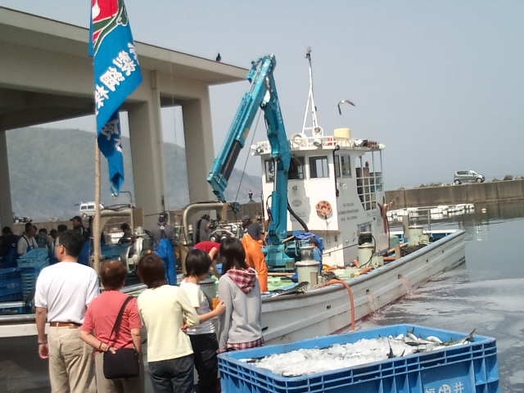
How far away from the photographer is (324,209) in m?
11.6

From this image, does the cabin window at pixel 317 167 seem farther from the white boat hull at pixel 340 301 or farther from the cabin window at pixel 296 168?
the white boat hull at pixel 340 301

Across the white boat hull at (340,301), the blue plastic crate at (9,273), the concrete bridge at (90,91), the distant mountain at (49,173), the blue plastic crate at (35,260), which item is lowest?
the white boat hull at (340,301)

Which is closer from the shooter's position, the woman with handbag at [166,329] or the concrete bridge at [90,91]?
the woman with handbag at [166,329]

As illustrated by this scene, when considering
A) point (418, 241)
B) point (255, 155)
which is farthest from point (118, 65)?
point (418, 241)

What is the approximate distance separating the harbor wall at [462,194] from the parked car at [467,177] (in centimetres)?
300

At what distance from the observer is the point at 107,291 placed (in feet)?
13.6

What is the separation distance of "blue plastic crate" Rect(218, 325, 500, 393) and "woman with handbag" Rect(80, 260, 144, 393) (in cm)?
61

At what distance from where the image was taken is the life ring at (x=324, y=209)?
11.6m

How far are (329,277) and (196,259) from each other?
557cm

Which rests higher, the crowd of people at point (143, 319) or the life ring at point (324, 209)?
the life ring at point (324, 209)

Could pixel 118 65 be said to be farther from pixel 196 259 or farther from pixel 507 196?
pixel 507 196

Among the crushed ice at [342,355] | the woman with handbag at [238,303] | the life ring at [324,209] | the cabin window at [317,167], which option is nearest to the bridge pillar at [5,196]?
the cabin window at [317,167]

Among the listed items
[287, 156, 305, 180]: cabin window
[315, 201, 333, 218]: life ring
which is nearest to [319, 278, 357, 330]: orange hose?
[315, 201, 333, 218]: life ring

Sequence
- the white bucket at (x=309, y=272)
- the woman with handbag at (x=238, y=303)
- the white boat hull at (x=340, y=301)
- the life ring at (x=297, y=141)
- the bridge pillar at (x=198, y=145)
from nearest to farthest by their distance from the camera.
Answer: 1. the woman with handbag at (x=238, y=303)
2. the white boat hull at (x=340, y=301)
3. the white bucket at (x=309, y=272)
4. the life ring at (x=297, y=141)
5. the bridge pillar at (x=198, y=145)
